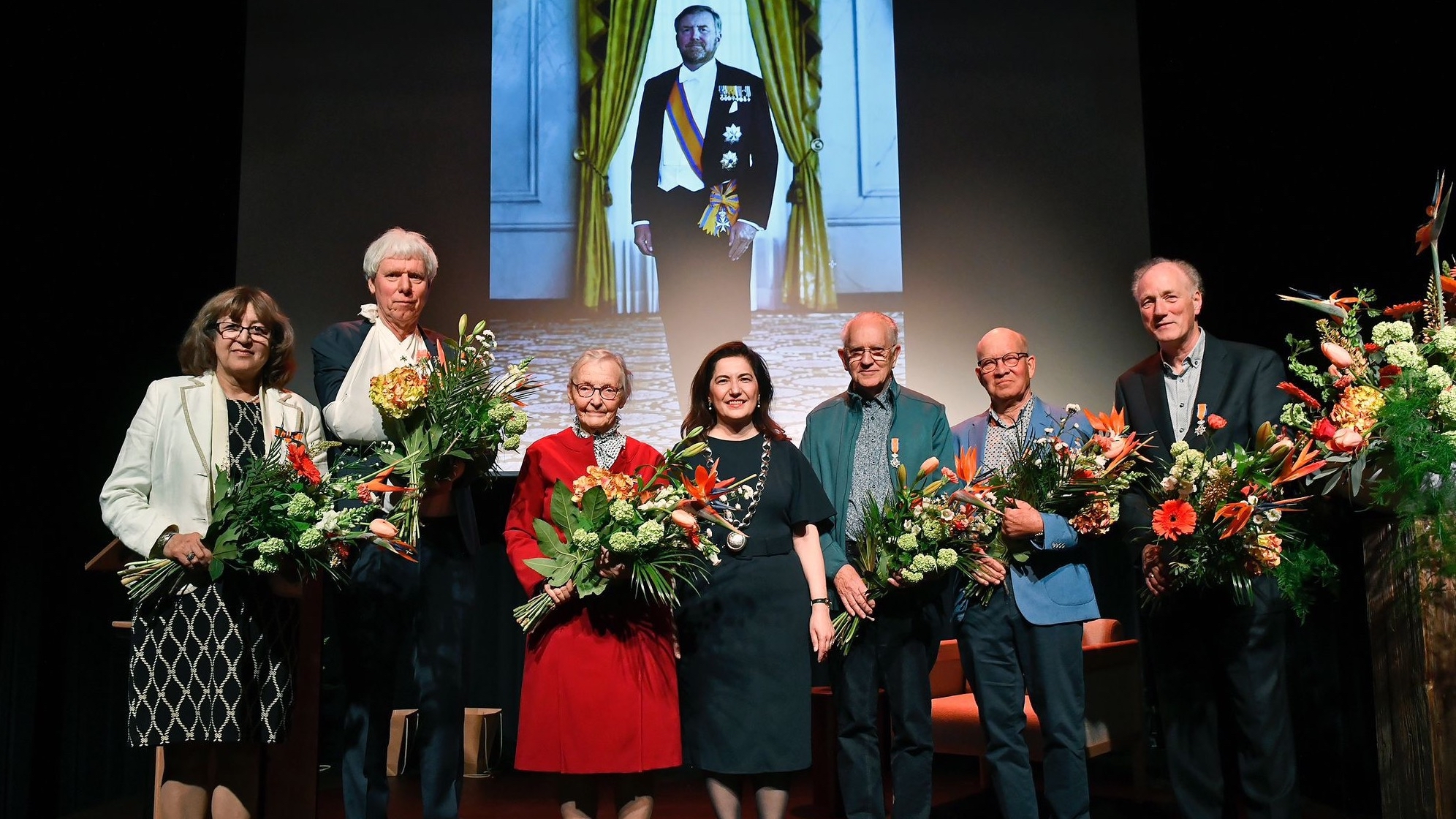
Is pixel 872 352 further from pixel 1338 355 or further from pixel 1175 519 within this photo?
pixel 1338 355

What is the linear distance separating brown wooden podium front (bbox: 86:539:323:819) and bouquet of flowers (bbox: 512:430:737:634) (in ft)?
2.00

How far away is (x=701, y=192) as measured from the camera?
A: 486 centimetres

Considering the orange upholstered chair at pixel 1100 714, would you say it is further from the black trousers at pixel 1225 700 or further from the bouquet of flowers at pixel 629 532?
the bouquet of flowers at pixel 629 532

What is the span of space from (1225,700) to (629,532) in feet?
5.57

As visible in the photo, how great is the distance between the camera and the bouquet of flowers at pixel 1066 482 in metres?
2.79

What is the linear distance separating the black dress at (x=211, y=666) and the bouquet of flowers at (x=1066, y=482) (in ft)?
6.00

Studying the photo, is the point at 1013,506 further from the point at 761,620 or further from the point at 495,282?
the point at 495,282

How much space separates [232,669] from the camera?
8.30ft

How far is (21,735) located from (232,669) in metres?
2.21

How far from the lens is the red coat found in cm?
268

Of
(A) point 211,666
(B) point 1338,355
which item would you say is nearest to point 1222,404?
(B) point 1338,355

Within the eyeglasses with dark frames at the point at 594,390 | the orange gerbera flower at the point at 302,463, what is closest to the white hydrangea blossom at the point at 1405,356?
the eyeglasses with dark frames at the point at 594,390

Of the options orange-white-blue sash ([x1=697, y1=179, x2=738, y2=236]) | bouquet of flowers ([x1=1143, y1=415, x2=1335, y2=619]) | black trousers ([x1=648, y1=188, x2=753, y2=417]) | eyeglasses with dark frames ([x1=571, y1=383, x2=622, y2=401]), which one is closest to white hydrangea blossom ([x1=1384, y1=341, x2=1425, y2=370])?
bouquet of flowers ([x1=1143, y1=415, x2=1335, y2=619])

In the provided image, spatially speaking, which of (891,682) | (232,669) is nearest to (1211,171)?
(891,682)
